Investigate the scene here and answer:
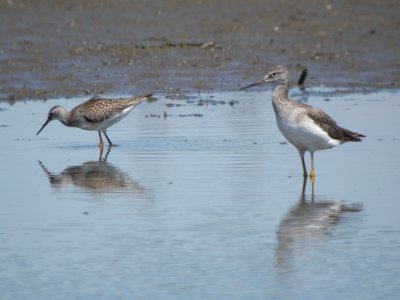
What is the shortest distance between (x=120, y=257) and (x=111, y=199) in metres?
1.92

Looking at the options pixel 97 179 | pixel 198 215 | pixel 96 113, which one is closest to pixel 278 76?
pixel 97 179

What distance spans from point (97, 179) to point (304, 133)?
7.21 ft

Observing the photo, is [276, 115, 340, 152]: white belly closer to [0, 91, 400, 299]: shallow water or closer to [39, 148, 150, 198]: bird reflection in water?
[0, 91, 400, 299]: shallow water

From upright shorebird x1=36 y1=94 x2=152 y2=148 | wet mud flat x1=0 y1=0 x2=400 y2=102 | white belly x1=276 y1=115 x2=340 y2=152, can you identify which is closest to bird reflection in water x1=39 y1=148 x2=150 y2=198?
white belly x1=276 y1=115 x2=340 y2=152

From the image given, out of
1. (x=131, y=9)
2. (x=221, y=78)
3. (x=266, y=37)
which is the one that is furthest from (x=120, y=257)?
(x=131, y=9)

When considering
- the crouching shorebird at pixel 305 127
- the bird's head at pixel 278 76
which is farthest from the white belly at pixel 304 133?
the bird's head at pixel 278 76

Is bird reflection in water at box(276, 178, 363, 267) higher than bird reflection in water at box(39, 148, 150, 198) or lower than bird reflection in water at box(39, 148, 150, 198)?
lower

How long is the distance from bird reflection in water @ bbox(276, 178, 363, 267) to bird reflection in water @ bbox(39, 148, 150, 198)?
1.54 m

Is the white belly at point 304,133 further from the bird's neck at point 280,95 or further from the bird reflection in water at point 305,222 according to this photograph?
the bird reflection in water at point 305,222

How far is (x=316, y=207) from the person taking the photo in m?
9.08

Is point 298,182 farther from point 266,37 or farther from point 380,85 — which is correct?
→ point 266,37

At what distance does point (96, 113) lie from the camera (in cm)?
1342

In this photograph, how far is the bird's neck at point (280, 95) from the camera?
10570mm

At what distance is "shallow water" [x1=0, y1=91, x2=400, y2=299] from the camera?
7.08 meters
